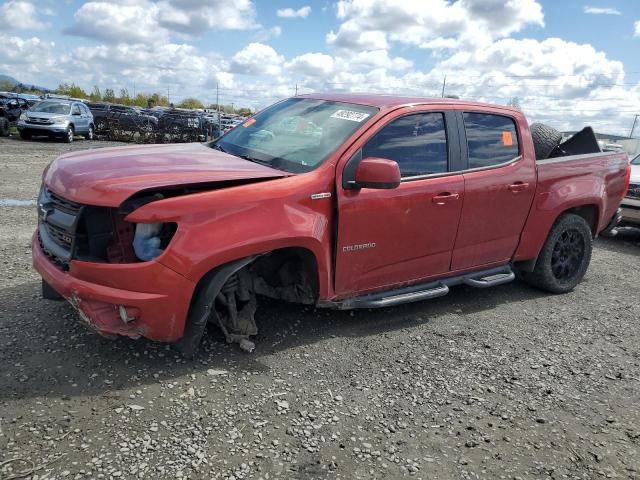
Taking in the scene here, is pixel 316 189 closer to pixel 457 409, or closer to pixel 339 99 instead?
pixel 339 99

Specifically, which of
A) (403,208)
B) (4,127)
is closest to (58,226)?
(403,208)

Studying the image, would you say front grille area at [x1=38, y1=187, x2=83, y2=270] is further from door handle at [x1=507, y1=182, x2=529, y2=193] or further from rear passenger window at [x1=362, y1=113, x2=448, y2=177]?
door handle at [x1=507, y1=182, x2=529, y2=193]

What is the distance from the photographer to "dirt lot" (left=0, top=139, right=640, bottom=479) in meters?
2.47

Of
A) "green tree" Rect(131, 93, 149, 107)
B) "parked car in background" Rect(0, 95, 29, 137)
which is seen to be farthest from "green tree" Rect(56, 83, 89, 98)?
"parked car in background" Rect(0, 95, 29, 137)

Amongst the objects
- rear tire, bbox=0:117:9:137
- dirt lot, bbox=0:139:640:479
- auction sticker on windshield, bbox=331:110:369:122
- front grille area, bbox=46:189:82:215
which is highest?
auction sticker on windshield, bbox=331:110:369:122

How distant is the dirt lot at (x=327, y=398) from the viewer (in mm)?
2475

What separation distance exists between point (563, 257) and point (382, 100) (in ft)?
9.00

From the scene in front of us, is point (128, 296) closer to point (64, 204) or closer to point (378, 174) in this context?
point (64, 204)

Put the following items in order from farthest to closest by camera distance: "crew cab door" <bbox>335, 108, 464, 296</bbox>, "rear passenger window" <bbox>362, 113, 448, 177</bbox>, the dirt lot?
"rear passenger window" <bbox>362, 113, 448, 177</bbox>
"crew cab door" <bbox>335, 108, 464, 296</bbox>
the dirt lot

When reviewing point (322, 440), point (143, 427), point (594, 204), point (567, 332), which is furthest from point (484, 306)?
point (143, 427)

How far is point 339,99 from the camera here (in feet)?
13.4

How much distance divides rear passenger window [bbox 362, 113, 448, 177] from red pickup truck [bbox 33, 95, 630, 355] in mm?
14

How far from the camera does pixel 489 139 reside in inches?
173

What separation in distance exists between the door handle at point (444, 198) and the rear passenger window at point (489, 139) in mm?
381
